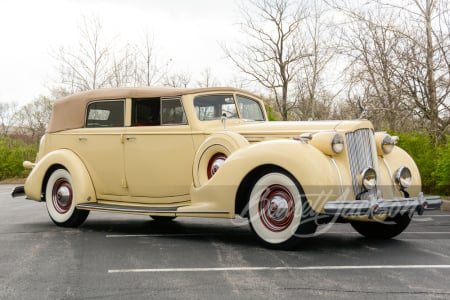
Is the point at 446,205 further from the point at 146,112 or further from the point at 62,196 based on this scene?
the point at 62,196

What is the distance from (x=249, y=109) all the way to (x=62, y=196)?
10.0 feet

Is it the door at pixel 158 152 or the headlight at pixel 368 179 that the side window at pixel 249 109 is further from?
the headlight at pixel 368 179

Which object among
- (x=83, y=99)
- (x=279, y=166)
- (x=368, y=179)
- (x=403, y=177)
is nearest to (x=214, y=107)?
(x=279, y=166)

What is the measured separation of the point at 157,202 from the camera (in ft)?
Answer: 24.8

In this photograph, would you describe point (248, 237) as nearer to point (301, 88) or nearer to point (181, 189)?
point (181, 189)

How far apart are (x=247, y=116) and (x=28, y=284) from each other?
4.15 metres

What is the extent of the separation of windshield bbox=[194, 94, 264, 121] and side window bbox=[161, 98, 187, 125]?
21 cm

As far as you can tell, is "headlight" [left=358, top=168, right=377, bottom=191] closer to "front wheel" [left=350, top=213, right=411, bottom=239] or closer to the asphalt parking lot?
the asphalt parking lot

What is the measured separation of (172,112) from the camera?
296 inches

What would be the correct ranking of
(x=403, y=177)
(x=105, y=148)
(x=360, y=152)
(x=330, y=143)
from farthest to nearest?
(x=105, y=148)
(x=403, y=177)
(x=360, y=152)
(x=330, y=143)

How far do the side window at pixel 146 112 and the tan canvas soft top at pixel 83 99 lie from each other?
0.08 meters

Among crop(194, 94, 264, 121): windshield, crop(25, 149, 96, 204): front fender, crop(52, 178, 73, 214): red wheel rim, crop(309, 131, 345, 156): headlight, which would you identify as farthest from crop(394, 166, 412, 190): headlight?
crop(52, 178, 73, 214): red wheel rim

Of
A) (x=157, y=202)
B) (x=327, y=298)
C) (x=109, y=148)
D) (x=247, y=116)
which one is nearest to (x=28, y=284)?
(x=327, y=298)

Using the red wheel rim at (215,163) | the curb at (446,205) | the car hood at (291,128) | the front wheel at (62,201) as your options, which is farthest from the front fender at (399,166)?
the curb at (446,205)
